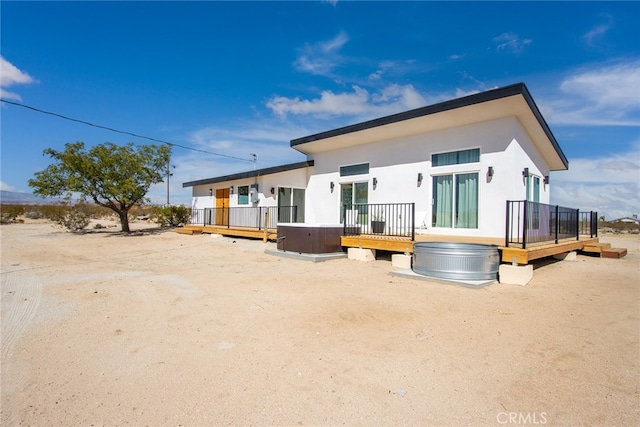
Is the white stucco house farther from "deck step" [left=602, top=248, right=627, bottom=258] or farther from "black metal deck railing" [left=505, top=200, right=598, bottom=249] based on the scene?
"deck step" [left=602, top=248, right=627, bottom=258]

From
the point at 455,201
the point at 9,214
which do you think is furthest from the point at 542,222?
the point at 9,214

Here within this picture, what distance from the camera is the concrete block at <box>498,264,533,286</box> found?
5.98 meters

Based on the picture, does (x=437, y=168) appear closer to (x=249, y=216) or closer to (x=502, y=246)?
(x=502, y=246)

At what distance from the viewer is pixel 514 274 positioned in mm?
6008

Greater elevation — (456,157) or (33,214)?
(456,157)

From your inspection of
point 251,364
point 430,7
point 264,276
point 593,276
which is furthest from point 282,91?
point 251,364

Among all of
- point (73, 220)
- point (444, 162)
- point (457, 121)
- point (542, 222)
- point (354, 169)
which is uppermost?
point (457, 121)

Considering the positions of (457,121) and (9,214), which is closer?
(457,121)

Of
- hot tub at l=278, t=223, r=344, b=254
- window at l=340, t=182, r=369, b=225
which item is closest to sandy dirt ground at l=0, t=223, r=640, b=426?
hot tub at l=278, t=223, r=344, b=254

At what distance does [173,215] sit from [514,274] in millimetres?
19429

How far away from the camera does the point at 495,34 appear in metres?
10.8

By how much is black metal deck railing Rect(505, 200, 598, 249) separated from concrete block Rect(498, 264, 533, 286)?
1.52ft

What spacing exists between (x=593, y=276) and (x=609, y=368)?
17.7ft

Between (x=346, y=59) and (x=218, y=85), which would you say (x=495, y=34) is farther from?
(x=218, y=85)
